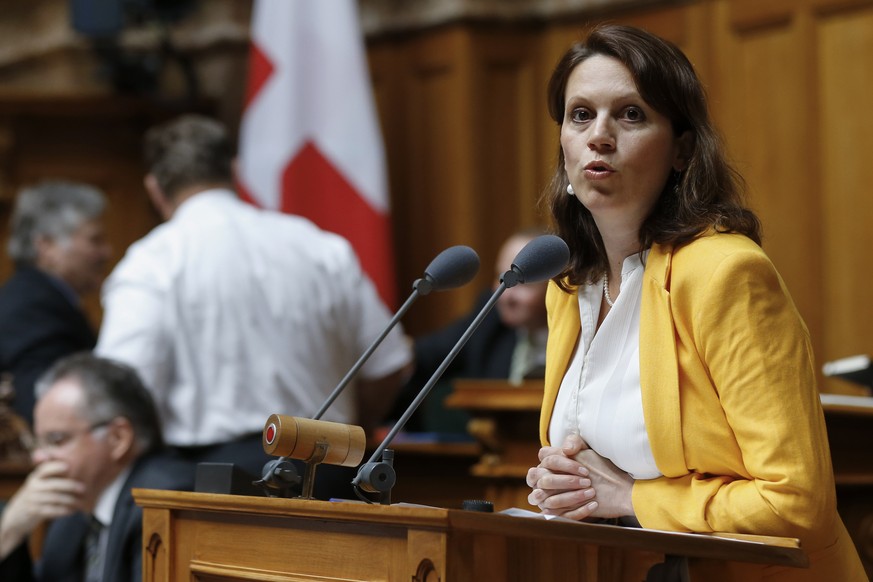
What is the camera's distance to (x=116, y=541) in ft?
8.96

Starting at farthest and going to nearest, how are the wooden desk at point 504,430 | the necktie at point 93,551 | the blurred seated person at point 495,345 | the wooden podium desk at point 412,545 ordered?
the blurred seated person at point 495,345
the wooden desk at point 504,430
the necktie at point 93,551
the wooden podium desk at point 412,545

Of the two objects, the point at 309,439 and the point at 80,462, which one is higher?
the point at 309,439

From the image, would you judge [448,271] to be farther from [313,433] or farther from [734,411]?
[734,411]

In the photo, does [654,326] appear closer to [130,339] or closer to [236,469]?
[236,469]

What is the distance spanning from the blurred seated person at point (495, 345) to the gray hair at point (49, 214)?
4.61ft

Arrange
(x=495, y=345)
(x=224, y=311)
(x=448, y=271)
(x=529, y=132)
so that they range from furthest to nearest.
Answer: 1. (x=529, y=132)
2. (x=495, y=345)
3. (x=224, y=311)
4. (x=448, y=271)

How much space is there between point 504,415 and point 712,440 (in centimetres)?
218

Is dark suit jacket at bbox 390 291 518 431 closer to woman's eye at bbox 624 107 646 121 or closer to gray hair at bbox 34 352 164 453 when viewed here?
gray hair at bbox 34 352 164 453

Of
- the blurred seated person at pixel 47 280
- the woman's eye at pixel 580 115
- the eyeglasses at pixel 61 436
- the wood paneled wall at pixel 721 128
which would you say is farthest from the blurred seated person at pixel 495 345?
the woman's eye at pixel 580 115

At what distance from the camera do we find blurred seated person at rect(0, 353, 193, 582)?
3168 millimetres

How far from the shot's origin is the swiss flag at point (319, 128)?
5727 millimetres

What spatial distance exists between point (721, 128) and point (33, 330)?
237 cm

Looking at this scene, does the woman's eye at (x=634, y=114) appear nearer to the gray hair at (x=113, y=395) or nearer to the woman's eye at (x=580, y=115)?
the woman's eye at (x=580, y=115)

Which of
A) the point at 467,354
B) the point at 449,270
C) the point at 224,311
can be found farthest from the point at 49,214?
the point at 449,270
